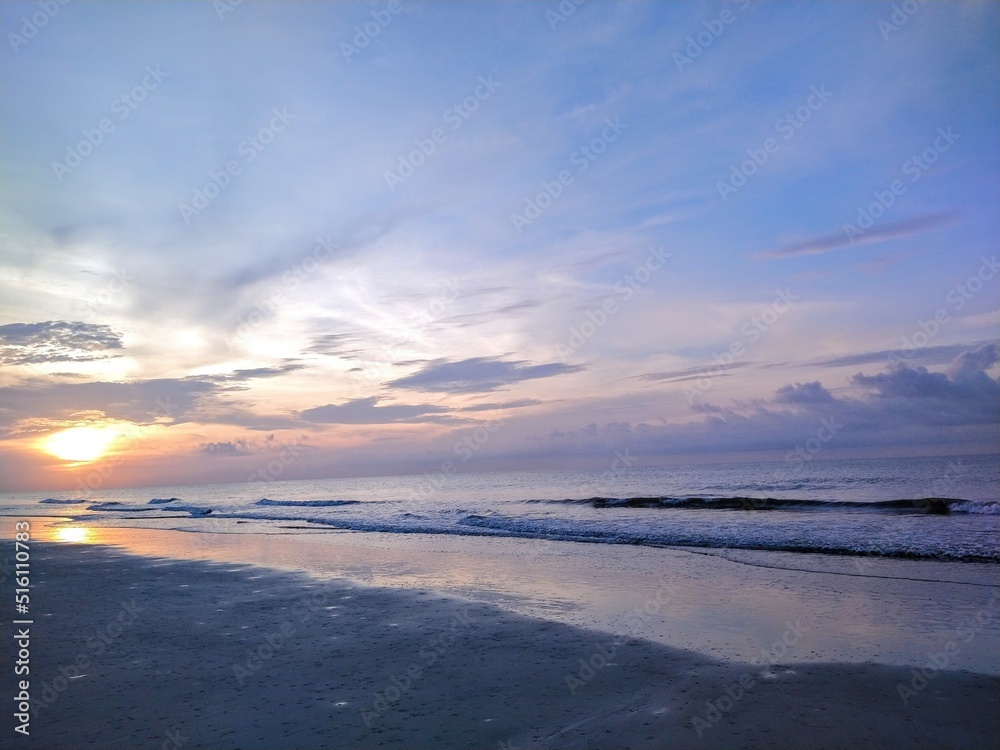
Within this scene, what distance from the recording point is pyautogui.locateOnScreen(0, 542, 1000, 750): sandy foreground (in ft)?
20.4

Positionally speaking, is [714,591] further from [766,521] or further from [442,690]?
[766,521]

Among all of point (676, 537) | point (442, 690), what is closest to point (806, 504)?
point (676, 537)

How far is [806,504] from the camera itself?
114 ft

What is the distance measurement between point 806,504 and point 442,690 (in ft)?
110

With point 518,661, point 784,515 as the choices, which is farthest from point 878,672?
point 784,515

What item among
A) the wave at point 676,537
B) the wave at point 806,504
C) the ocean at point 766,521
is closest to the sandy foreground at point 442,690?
the wave at point 676,537

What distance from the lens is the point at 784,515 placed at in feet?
97.1

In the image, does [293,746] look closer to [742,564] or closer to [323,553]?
[742,564]

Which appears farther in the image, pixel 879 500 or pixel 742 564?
pixel 879 500

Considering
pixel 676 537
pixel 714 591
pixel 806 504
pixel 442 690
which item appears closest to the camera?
pixel 442 690

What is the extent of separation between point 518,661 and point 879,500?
35073 millimetres

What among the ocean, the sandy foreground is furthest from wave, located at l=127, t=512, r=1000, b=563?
the sandy foreground

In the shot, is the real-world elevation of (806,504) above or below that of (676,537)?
below

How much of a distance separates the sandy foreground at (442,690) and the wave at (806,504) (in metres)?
25.7
